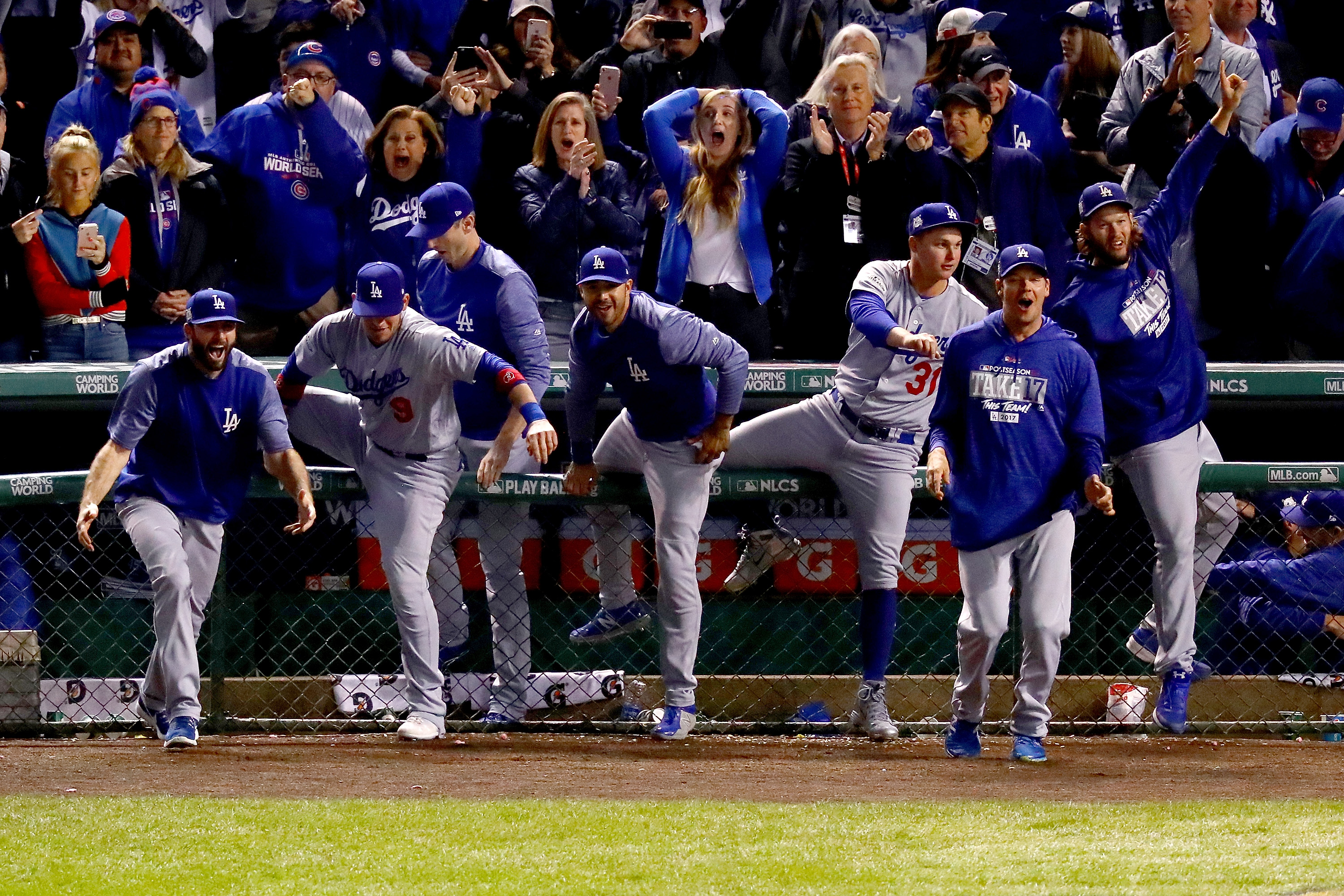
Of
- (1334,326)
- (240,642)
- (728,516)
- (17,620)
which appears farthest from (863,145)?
(17,620)

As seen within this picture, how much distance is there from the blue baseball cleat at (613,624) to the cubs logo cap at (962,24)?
10.5 ft

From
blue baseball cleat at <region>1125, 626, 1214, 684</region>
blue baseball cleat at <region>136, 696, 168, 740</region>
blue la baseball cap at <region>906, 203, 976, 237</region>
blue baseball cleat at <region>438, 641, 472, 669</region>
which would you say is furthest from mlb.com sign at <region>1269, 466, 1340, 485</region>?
blue baseball cleat at <region>136, 696, 168, 740</region>

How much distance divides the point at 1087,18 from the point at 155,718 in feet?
17.5

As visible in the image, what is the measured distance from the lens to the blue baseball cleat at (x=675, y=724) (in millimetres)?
6891

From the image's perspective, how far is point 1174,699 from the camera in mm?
6930

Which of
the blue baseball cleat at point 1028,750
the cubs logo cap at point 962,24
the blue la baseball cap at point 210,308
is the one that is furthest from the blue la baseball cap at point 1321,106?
the blue la baseball cap at point 210,308

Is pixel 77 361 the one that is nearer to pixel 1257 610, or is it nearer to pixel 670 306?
pixel 670 306

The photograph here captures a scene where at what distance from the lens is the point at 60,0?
30.1 feet

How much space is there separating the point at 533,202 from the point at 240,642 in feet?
7.71

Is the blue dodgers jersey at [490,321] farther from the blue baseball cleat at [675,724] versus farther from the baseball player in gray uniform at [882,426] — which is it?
the blue baseball cleat at [675,724]

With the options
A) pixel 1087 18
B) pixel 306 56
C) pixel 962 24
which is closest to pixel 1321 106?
pixel 1087 18

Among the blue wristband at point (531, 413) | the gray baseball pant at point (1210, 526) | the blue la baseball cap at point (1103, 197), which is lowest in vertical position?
the gray baseball pant at point (1210, 526)

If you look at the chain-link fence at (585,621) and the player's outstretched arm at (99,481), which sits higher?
the player's outstretched arm at (99,481)

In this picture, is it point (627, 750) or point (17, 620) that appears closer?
point (627, 750)
